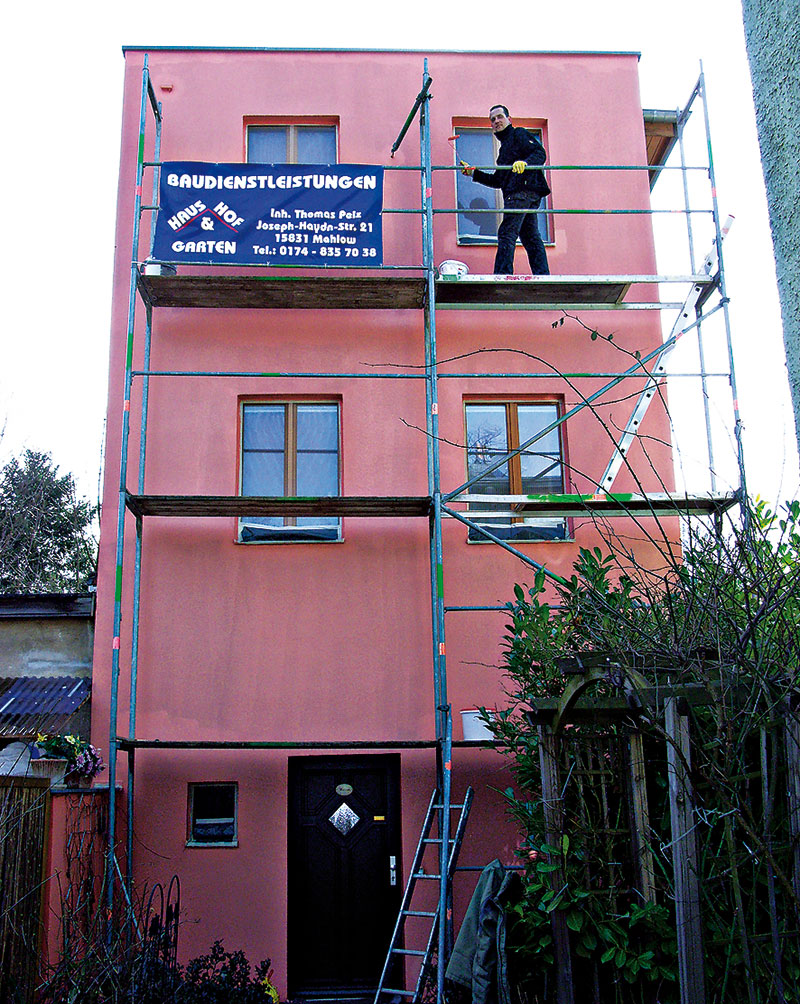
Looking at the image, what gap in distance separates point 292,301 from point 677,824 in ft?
21.4

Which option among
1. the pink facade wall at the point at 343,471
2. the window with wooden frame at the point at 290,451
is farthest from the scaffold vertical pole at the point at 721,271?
the window with wooden frame at the point at 290,451

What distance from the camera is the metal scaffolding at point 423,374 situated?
8500mm

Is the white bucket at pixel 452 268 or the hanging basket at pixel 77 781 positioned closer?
the hanging basket at pixel 77 781

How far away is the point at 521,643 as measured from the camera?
6.86 m

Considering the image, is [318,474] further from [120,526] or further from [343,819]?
[343,819]

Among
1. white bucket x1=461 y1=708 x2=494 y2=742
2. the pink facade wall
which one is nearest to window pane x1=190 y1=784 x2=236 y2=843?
the pink facade wall

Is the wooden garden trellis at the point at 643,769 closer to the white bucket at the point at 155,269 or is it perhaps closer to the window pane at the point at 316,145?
the white bucket at the point at 155,269

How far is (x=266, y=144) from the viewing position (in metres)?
10.7

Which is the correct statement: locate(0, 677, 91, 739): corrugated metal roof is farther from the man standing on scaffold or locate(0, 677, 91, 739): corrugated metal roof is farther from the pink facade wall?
the man standing on scaffold

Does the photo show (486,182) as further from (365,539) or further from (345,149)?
(365,539)

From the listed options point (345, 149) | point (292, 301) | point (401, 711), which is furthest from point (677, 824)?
point (345, 149)

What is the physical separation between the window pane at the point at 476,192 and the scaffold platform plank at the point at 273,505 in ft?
9.76

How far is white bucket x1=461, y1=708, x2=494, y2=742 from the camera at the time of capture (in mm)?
8594

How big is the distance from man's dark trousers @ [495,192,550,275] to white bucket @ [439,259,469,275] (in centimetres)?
33
